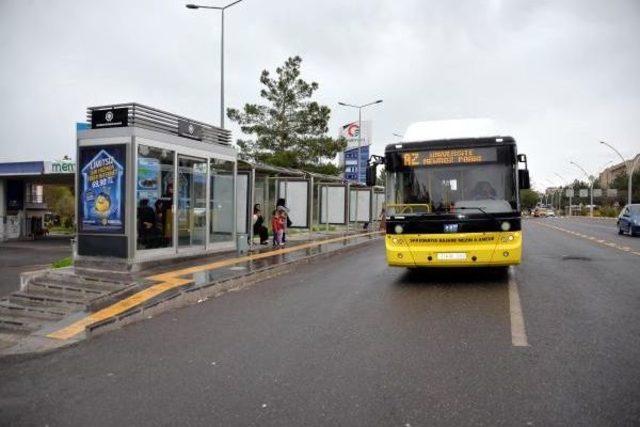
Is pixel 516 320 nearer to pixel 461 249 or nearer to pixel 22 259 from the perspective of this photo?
pixel 461 249

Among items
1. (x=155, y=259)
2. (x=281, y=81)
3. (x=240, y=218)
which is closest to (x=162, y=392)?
(x=155, y=259)

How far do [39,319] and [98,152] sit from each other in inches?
175

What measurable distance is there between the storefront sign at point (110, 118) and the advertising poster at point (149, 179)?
0.92 meters

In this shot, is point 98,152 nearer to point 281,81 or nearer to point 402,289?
point 402,289

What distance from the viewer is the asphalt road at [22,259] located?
14597 millimetres

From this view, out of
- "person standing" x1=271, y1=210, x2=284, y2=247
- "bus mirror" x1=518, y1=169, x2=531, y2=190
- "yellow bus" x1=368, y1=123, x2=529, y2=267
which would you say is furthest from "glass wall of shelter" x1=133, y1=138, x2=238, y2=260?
"bus mirror" x1=518, y1=169, x2=531, y2=190

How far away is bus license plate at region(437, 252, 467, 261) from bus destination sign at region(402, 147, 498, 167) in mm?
1636

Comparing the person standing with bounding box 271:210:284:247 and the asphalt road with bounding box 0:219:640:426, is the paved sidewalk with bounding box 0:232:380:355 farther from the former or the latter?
the person standing with bounding box 271:210:284:247

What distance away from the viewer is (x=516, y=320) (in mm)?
6820

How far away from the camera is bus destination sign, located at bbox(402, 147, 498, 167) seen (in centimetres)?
951

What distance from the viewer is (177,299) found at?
850 centimetres

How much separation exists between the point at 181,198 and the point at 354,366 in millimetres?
8364

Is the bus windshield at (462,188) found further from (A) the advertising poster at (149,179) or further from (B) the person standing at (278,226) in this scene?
(B) the person standing at (278,226)

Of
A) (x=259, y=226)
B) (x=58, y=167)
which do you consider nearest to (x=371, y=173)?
(x=259, y=226)
